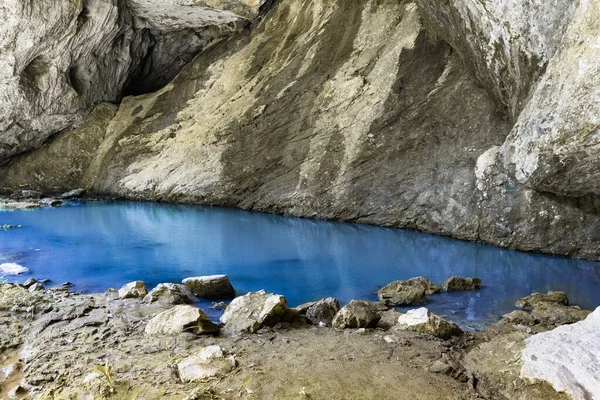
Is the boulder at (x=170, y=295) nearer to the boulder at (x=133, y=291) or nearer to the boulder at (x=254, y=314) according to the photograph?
the boulder at (x=133, y=291)

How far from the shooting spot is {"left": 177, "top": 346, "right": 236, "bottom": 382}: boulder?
11.2 feet

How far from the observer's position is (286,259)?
8492 millimetres

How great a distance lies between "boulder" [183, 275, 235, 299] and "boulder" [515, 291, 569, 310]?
3.96m

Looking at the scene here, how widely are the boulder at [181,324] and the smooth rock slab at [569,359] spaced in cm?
278

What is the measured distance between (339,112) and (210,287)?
834 centimetres

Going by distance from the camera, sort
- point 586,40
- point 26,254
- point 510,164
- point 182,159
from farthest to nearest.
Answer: point 182,159 < point 510,164 < point 26,254 < point 586,40

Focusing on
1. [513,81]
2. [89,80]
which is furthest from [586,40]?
[89,80]

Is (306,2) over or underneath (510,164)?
over

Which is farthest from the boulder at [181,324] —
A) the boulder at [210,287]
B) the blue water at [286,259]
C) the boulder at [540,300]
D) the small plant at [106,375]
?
the boulder at [540,300]

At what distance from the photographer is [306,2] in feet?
51.8

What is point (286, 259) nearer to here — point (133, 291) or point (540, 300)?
point (133, 291)

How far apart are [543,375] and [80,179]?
665 inches

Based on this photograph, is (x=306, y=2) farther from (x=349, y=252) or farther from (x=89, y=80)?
(x=349, y=252)

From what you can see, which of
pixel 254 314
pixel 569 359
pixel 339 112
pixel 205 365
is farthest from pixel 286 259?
pixel 339 112
